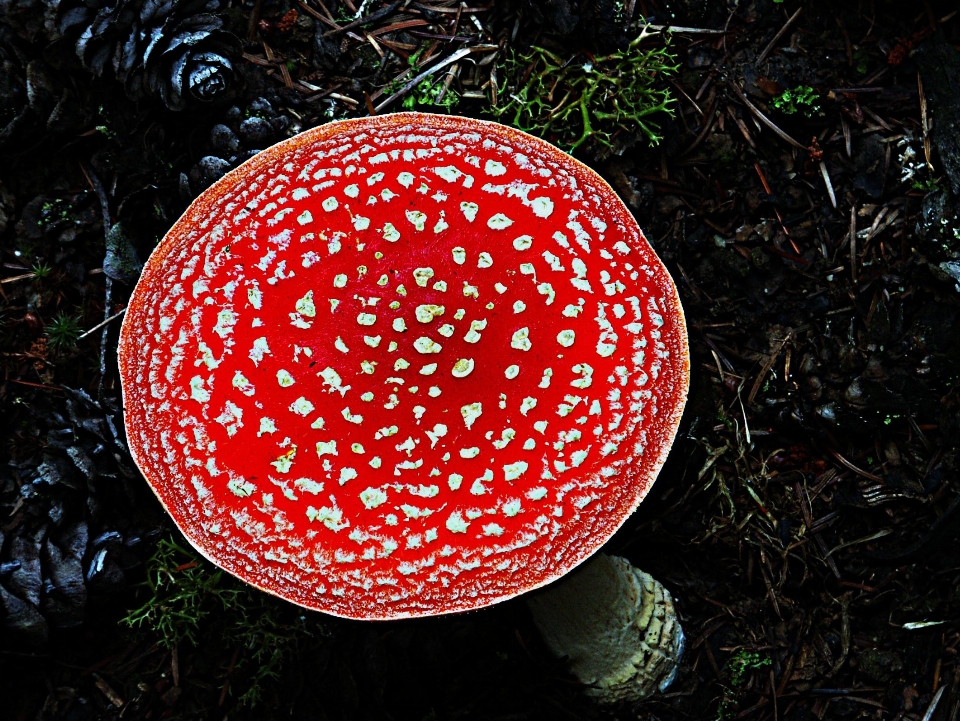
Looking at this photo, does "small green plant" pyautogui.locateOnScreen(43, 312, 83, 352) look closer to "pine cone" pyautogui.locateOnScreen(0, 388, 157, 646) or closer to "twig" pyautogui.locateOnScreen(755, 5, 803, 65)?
"pine cone" pyautogui.locateOnScreen(0, 388, 157, 646)

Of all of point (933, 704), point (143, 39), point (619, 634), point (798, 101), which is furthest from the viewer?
point (619, 634)

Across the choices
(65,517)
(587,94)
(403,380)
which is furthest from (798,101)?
(65,517)

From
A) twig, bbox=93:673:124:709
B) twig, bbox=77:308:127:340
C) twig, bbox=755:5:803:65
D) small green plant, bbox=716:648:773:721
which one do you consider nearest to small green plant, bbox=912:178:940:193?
twig, bbox=755:5:803:65

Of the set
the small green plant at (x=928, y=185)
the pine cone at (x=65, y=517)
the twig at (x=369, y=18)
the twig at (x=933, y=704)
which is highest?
the twig at (x=369, y=18)

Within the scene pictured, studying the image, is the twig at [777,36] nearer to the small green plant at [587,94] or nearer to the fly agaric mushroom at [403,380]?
the small green plant at [587,94]

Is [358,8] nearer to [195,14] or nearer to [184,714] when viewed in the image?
[195,14]

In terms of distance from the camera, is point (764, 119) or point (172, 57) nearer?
point (172, 57)

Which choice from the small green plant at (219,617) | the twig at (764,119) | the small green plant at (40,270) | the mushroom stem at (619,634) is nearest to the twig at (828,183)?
the twig at (764,119)

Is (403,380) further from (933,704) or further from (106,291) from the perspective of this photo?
(933,704)
